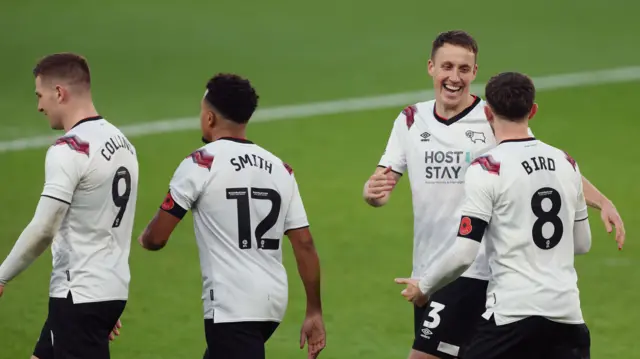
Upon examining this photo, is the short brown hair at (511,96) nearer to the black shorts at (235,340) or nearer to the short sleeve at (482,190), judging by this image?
the short sleeve at (482,190)

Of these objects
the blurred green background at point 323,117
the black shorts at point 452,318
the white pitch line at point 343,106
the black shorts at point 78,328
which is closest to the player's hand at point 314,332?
the black shorts at point 452,318

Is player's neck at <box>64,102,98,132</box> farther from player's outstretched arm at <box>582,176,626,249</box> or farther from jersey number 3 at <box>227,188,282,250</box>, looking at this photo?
player's outstretched arm at <box>582,176,626,249</box>

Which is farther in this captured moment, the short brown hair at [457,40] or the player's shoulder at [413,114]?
the player's shoulder at [413,114]

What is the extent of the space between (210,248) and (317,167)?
30.5 feet

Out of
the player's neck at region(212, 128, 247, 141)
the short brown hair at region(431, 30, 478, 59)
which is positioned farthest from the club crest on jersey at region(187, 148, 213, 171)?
the short brown hair at region(431, 30, 478, 59)

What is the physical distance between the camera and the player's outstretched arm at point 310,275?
7.60 meters

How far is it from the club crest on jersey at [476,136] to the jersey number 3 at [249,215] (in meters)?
1.45

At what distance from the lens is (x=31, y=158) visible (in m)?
17.0

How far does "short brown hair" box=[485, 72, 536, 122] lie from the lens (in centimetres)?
722

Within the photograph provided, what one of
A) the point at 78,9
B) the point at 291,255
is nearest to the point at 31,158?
the point at 291,255

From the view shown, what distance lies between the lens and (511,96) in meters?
7.21

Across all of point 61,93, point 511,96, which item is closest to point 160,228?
point 61,93

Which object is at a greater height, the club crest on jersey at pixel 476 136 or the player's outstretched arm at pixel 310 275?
the club crest on jersey at pixel 476 136

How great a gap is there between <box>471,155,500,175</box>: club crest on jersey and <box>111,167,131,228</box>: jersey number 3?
78.1 inches
